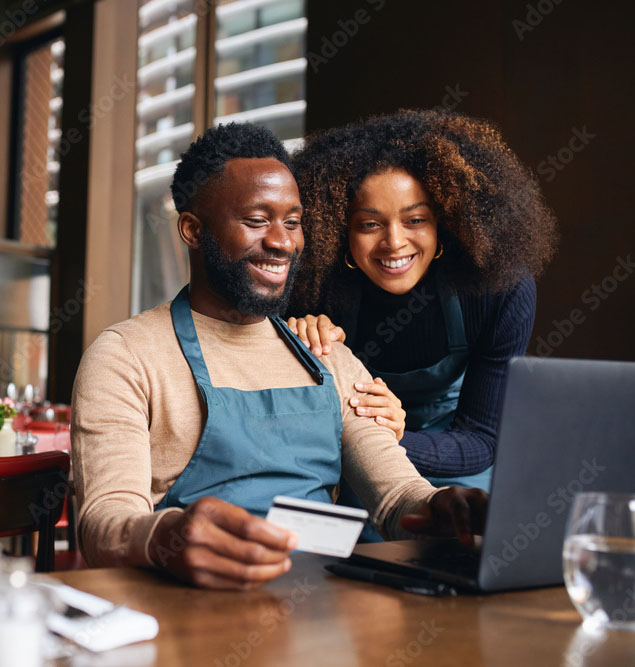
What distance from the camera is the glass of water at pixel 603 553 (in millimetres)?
683

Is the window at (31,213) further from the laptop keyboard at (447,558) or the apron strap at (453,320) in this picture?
the laptop keyboard at (447,558)

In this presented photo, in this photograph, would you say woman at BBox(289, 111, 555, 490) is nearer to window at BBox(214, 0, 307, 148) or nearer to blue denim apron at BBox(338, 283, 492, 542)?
blue denim apron at BBox(338, 283, 492, 542)

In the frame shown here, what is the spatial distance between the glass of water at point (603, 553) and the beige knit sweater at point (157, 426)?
471 mm

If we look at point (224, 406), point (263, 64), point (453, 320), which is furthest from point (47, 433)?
point (263, 64)

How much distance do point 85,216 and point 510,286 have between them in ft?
14.5

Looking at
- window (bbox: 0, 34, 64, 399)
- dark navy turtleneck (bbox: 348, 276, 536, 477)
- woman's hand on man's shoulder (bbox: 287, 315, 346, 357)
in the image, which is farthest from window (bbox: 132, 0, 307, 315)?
woman's hand on man's shoulder (bbox: 287, 315, 346, 357)

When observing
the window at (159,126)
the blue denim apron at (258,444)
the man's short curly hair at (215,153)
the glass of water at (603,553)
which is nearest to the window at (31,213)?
the window at (159,126)

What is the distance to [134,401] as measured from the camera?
1271 millimetres

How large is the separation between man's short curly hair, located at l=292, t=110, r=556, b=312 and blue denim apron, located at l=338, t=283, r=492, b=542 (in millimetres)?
94

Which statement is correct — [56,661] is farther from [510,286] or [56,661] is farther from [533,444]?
[510,286]

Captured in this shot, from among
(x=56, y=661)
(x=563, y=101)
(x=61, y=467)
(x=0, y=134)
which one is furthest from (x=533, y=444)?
(x=0, y=134)

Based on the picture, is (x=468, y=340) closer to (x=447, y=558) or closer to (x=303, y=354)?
(x=303, y=354)

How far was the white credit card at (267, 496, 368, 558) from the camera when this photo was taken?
2.51ft

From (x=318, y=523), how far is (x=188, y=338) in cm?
67
